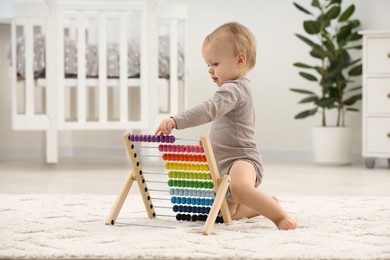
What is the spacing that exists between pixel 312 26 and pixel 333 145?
1.95 feet

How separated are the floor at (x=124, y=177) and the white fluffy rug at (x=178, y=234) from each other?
18.3 inches

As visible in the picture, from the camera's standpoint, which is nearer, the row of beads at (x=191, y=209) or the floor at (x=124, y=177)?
the row of beads at (x=191, y=209)

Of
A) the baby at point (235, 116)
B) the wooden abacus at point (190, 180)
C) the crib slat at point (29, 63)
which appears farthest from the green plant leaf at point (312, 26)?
the wooden abacus at point (190, 180)

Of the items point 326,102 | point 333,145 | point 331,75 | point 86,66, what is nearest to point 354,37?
point 331,75

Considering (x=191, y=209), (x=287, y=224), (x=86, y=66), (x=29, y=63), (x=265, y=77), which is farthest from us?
(x=265, y=77)

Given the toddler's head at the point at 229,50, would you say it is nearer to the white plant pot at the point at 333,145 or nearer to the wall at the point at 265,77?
the white plant pot at the point at 333,145

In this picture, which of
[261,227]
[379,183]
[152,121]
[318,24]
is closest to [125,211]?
[261,227]

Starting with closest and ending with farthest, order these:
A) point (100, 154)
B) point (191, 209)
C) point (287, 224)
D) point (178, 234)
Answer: point (178, 234) → point (287, 224) → point (191, 209) → point (100, 154)

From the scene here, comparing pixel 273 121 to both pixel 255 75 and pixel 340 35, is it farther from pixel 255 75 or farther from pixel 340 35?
pixel 340 35

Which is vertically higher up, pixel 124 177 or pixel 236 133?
pixel 236 133

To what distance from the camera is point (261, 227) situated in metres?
1.95

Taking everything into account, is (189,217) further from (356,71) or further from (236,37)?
(356,71)

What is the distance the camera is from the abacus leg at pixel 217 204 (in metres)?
1.81

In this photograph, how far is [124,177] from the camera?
341cm
